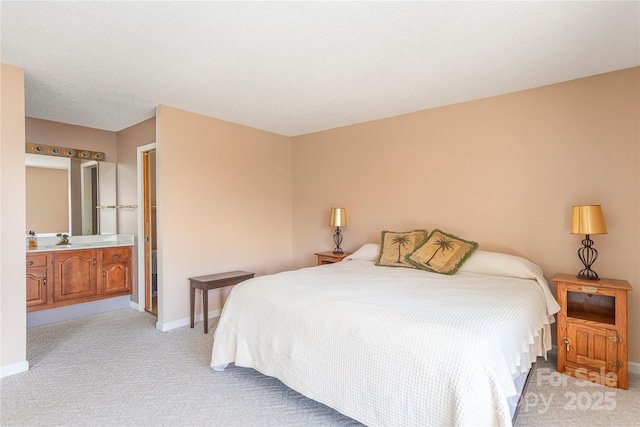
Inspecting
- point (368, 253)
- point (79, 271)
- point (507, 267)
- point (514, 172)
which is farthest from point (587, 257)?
point (79, 271)

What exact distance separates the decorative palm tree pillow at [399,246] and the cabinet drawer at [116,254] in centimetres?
325

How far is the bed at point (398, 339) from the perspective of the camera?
1.49m

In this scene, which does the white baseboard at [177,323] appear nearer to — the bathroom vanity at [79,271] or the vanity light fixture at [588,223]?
the bathroom vanity at [79,271]

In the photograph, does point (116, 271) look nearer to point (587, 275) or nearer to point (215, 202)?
point (215, 202)

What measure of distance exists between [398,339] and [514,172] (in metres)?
2.29

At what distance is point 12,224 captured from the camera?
257 centimetres

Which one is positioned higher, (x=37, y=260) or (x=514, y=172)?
(x=514, y=172)

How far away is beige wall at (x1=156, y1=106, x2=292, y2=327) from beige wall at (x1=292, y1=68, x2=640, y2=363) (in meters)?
0.98

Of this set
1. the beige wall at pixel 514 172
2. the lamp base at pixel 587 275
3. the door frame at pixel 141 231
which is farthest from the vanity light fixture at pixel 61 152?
the lamp base at pixel 587 275

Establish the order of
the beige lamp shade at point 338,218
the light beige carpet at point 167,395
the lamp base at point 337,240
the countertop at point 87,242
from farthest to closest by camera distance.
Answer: the lamp base at point 337,240 → the beige lamp shade at point 338,218 → the countertop at point 87,242 → the light beige carpet at point 167,395

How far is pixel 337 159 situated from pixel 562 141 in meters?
2.50

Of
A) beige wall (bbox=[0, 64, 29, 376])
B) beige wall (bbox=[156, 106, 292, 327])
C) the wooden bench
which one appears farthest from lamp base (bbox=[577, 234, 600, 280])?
beige wall (bbox=[0, 64, 29, 376])

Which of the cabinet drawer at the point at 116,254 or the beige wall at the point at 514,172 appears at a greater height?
the beige wall at the point at 514,172

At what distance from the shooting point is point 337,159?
4547mm
